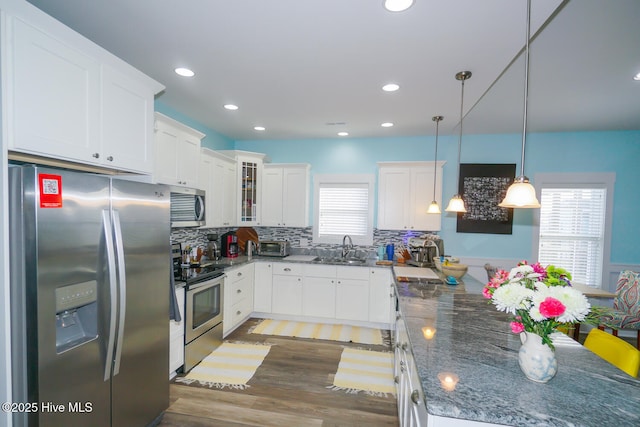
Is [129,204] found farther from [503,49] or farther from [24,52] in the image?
[503,49]

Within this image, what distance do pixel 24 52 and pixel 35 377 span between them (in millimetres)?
1529

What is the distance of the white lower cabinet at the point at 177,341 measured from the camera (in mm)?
2568

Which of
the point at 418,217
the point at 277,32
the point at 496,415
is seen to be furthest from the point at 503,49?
the point at 418,217

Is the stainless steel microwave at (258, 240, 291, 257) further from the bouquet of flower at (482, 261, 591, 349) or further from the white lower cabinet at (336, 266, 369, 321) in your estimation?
the bouquet of flower at (482, 261, 591, 349)

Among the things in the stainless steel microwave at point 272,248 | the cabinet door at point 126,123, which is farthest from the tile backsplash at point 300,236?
the cabinet door at point 126,123

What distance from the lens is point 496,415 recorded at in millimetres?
958

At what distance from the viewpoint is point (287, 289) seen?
13.6 feet

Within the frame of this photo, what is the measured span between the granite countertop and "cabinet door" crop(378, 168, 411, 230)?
2503 mm

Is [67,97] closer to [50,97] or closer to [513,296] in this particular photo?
[50,97]

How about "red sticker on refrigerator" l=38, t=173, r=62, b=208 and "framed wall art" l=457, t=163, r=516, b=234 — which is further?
"framed wall art" l=457, t=163, r=516, b=234

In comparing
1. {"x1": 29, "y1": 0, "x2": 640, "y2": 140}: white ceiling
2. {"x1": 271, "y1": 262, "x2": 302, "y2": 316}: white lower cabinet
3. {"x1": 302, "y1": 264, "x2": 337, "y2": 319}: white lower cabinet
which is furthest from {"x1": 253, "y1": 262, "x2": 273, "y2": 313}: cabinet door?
{"x1": 29, "y1": 0, "x2": 640, "y2": 140}: white ceiling

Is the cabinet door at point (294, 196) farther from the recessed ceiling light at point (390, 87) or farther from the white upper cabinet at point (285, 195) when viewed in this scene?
the recessed ceiling light at point (390, 87)

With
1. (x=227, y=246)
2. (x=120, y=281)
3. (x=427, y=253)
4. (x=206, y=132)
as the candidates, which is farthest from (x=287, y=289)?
(x=120, y=281)

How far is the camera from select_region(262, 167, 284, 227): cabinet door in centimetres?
457
